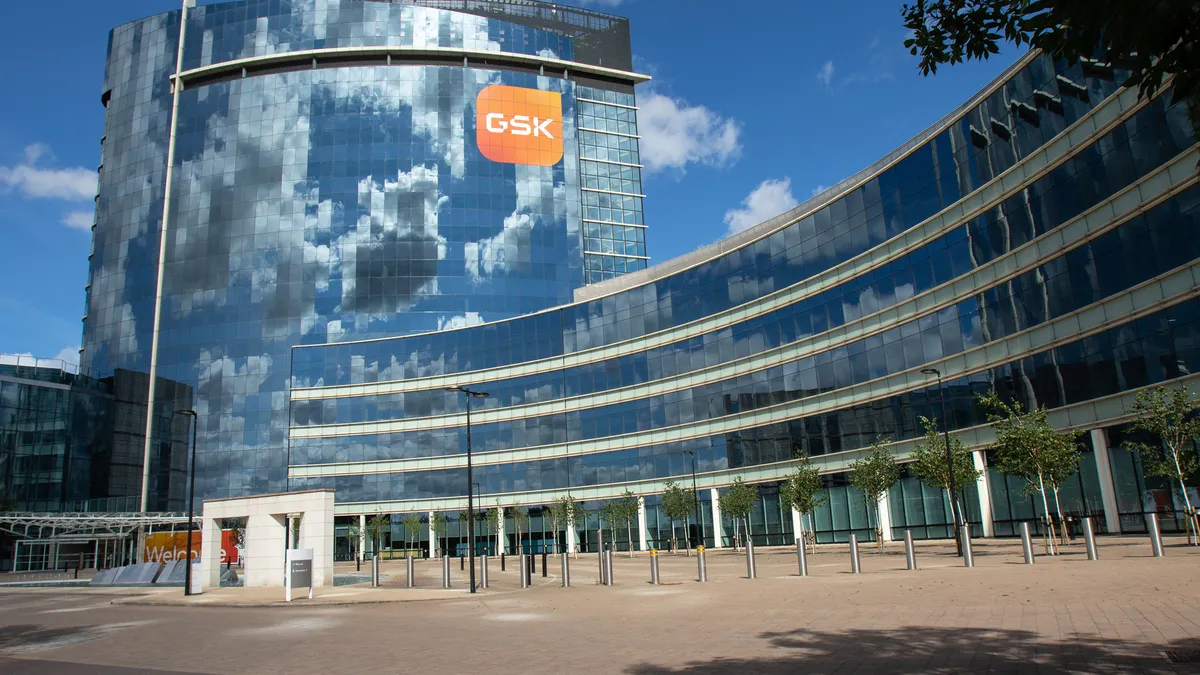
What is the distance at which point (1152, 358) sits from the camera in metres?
34.7

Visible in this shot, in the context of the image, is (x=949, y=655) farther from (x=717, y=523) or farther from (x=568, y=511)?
(x=568, y=511)

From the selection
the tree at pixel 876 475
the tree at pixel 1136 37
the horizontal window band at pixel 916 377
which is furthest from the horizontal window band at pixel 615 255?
the tree at pixel 1136 37

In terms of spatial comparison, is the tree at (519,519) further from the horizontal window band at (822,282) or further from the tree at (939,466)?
the tree at (939,466)

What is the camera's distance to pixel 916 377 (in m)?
48.9

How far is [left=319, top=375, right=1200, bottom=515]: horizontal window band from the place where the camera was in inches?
1464

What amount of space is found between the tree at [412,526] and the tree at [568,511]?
14.8 m

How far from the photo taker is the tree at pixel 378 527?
7988 cm

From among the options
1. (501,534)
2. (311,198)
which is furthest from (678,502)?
(311,198)

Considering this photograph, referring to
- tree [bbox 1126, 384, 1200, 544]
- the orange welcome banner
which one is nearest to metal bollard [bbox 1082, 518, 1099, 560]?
tree [bbox 1126, 384, 1200, 544]

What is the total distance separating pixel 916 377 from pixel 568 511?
33868 millimetres

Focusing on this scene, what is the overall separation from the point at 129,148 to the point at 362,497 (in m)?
53.7

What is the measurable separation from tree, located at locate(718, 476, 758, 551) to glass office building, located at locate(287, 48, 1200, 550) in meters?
1.38

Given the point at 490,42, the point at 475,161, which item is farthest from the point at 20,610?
the point at 490,42

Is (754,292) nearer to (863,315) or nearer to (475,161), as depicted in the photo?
(863,315)
